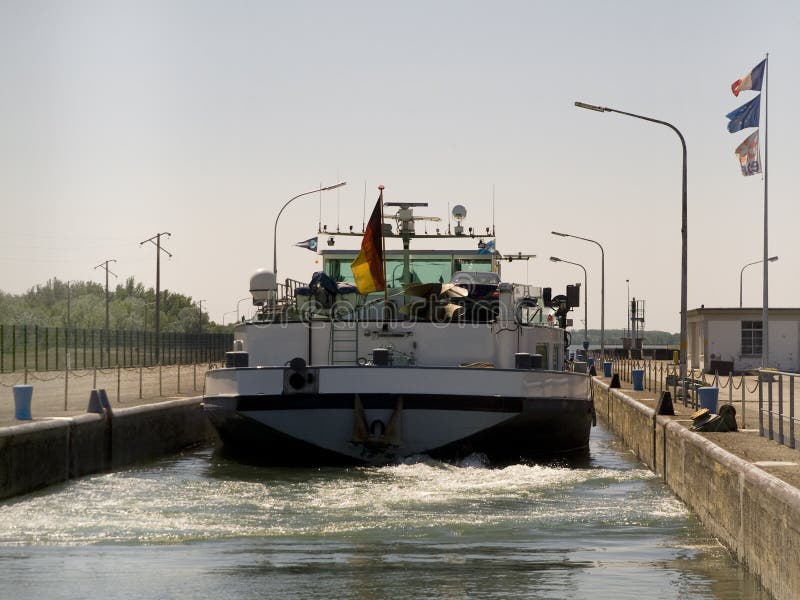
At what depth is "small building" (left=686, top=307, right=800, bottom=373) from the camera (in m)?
56.2

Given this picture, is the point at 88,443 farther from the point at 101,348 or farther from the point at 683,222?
the point at 101,348

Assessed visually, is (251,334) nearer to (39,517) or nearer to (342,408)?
(342,408)

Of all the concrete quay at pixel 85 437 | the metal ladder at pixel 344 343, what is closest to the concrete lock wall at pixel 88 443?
the concrete quay at pixel 85 437

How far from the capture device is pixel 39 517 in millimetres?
14938

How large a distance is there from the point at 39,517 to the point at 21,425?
312 centimetres

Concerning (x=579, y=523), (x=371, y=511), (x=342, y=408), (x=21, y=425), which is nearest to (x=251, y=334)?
(x=342, y=408)

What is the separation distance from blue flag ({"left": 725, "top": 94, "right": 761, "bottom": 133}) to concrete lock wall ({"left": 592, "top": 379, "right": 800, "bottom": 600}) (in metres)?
16.6

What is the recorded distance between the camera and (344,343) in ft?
68.7

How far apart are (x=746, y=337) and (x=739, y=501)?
46.2 m

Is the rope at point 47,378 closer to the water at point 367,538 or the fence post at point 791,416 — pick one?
the water at point 367,538

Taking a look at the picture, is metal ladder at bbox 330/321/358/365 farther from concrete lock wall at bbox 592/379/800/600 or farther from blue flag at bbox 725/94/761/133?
blue flag at bbox 725/94/761/133

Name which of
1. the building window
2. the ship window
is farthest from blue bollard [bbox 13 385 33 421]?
the building window

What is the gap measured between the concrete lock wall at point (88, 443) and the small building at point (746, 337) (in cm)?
3472

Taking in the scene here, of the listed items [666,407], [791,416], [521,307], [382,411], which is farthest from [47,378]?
[791,416]
